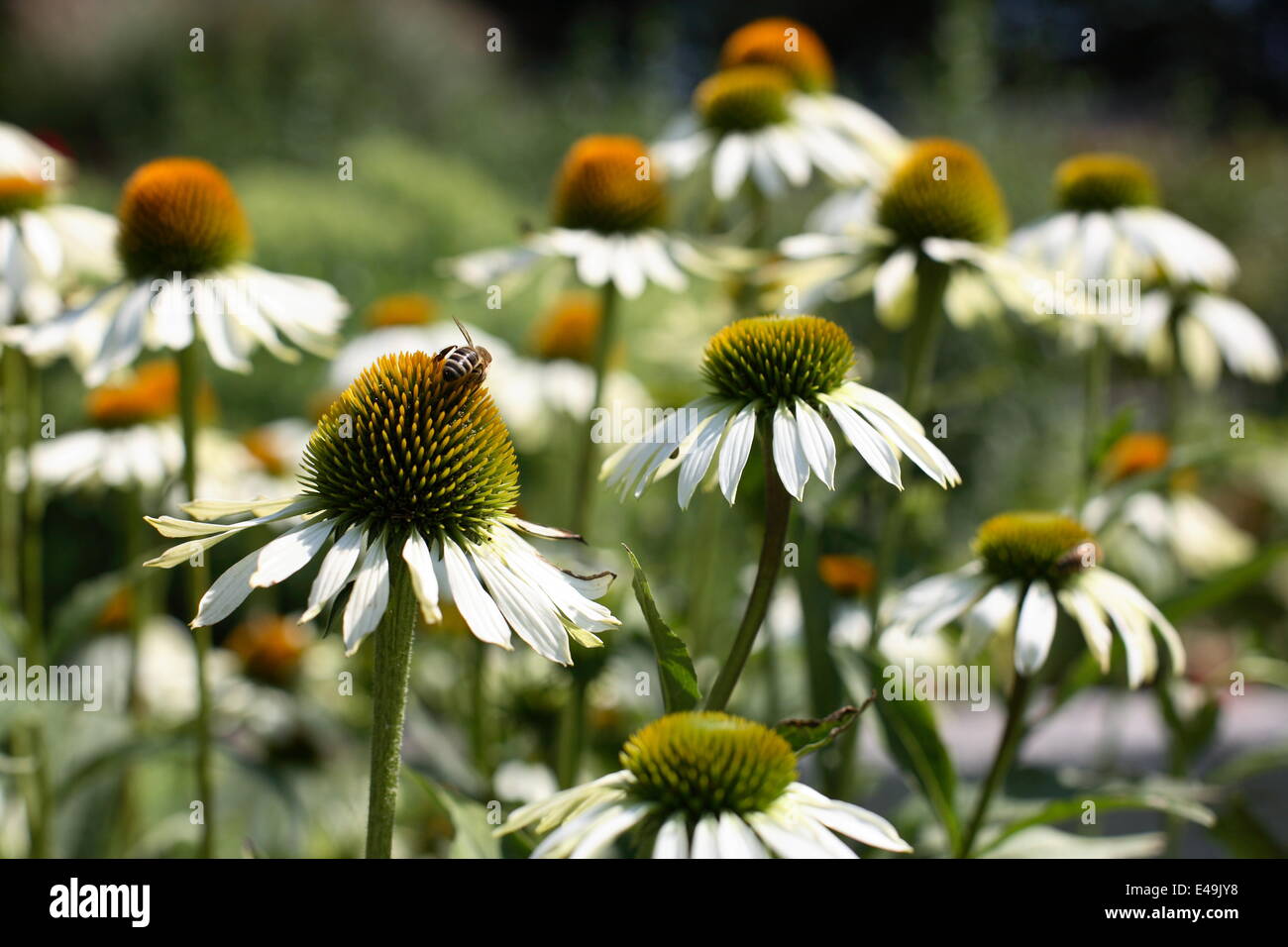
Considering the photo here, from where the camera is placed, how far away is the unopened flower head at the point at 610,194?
2041 millimetres

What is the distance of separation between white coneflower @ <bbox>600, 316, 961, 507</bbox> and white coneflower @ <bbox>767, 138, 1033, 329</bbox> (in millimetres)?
516

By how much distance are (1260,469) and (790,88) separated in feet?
9.18

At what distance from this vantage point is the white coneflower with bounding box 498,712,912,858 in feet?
2.96

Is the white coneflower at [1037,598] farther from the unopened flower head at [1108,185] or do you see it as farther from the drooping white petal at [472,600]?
the unopened flower head at [1108,185]

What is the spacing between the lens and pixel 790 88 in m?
2.30

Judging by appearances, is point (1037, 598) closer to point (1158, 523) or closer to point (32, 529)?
point (1158, 523)

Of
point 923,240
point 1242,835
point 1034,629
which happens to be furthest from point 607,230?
point 1242,835

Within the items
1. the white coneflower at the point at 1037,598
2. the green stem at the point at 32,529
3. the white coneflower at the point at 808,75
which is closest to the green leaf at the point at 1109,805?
the white coneflower at the point at 1037,598

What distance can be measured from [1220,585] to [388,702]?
1.23 m

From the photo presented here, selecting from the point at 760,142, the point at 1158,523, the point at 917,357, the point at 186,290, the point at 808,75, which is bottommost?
the point at 1158,523

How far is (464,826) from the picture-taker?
1195mm
